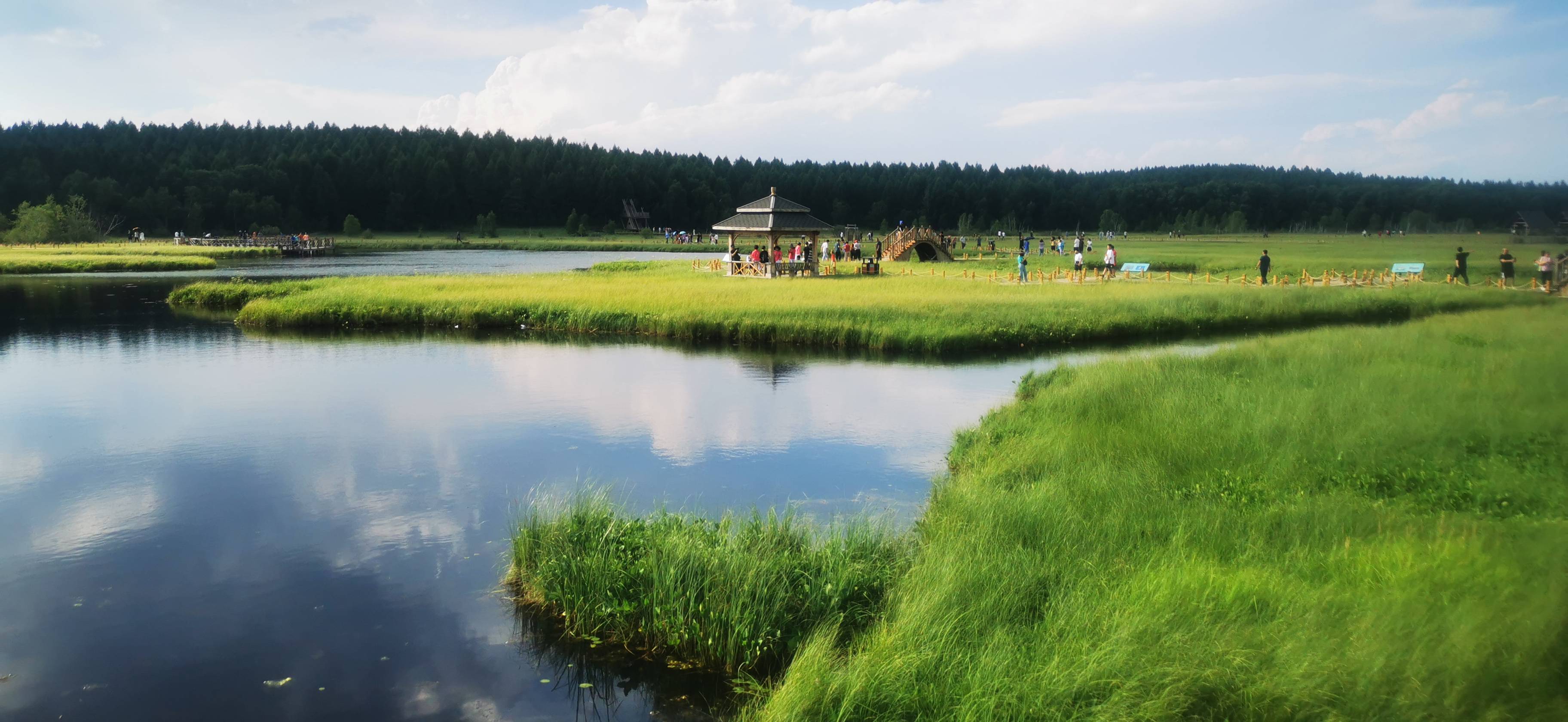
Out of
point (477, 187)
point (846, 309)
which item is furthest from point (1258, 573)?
point (477, 187)

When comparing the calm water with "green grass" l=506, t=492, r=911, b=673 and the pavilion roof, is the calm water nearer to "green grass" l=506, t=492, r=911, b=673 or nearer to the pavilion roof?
"green grass" l=506, t=492, r=911, b=673

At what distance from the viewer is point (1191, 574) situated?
7141 millimetres

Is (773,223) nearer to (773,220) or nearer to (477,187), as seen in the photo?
(773,220)

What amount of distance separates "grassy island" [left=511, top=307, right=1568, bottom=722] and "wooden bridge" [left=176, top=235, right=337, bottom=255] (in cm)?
7720

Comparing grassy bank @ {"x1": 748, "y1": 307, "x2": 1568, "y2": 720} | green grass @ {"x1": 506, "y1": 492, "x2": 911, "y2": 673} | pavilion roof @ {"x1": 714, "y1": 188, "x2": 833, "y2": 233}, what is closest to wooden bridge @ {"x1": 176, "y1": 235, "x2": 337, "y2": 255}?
pavilion roof @ {"x1": 714, "y1": 188, "x2": 833, "y2": 233}

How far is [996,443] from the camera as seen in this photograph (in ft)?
42.3

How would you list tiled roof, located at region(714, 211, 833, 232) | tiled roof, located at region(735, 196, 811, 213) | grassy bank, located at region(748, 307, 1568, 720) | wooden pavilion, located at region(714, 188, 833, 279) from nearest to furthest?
grassy bank, located at region(748, 307, 1568, 720)
tiled roof, located at region(714, 211, 833, 232)
wooden pavilion, located at region(714, 188, 833, 279)
tiled roof, located at region(735, 196, 811, 213)

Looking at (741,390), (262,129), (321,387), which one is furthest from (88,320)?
(262,129)

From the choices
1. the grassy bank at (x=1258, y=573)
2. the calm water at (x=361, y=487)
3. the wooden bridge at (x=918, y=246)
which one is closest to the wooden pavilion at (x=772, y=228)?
the wooden bridge at (x=918, y=246)

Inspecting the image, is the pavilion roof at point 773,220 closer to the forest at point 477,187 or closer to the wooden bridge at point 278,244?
the forest at point 477,187

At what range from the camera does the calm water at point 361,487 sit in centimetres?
757

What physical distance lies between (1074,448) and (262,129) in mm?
141002

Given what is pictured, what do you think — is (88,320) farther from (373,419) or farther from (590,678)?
(590,678)

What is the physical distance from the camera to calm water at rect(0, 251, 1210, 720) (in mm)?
7574
